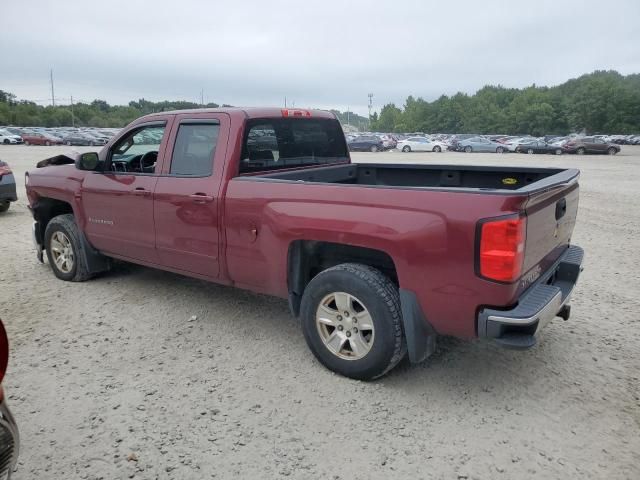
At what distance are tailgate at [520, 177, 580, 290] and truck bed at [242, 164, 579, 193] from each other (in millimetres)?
343

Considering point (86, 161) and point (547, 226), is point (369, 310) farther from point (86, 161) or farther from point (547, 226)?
point (86, 161)

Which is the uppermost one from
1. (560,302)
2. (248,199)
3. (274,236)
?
(248,199)

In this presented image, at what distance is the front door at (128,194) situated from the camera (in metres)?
4.64

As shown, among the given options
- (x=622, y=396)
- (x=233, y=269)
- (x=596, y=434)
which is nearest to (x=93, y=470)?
(x=233, y=269)

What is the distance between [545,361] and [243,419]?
231 cm

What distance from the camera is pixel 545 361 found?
3832 mm

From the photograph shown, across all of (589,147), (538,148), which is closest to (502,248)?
(538,148)

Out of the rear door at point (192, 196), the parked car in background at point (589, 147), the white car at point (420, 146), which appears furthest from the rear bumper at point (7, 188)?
the parked car in background at point (589, 147)

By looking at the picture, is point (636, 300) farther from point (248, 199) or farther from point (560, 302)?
point (248, 199)

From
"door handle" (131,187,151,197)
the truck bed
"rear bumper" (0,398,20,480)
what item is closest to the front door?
"door handle" (131,187,151,197)

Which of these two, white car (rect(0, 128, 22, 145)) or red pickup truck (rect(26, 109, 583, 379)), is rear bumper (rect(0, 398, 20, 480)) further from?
white car (rect(0, 128, 22, 145))

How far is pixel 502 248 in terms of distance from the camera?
2.77 m

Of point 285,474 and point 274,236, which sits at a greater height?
point 274,236

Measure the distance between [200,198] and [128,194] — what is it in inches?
41.7
